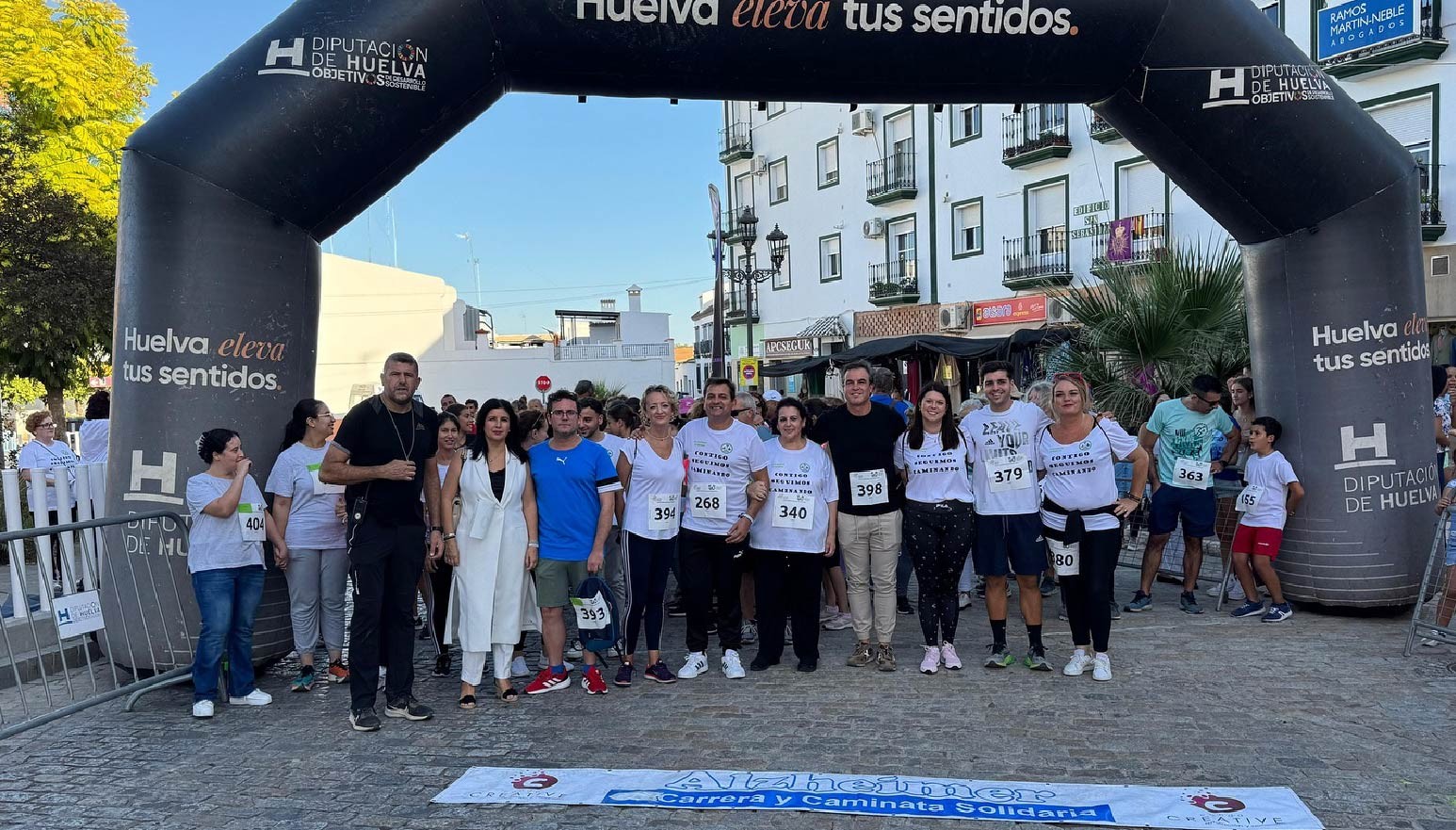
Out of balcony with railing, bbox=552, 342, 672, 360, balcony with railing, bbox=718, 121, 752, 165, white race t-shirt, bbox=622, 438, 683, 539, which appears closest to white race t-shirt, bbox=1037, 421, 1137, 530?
white race t-shirt, bbox=622, 438, 683, 539

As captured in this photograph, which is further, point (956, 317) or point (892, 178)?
point (892, 178)

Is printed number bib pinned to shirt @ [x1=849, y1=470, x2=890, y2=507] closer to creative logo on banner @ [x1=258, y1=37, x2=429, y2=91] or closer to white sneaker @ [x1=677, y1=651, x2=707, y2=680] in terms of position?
white sneaker @ [x1=677, y1=651, x2=707, y2=680]

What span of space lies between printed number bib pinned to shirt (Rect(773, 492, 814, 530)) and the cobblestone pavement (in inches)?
37.0

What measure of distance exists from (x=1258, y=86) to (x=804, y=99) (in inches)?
118

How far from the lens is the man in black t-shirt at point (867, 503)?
6773 mm

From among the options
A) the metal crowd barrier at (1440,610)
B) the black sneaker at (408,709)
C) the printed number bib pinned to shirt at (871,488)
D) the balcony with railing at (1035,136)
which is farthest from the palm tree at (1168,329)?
the balcony with railing at (1035,136)

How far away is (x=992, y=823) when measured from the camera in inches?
169

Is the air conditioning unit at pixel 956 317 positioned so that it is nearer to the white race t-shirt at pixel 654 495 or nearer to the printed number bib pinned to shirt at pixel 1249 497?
the printed number bib pinned to shirt at pixel 1249 497

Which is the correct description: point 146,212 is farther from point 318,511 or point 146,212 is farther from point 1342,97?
point 1342,97

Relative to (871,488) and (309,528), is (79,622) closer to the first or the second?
(309,528)

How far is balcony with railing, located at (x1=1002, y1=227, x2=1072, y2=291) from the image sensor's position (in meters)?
24.1

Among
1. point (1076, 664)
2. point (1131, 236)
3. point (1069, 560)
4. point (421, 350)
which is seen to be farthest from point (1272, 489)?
point (421, 350)

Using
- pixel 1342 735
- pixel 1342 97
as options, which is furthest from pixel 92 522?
pixel 1342 97

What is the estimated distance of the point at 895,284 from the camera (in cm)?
2953
